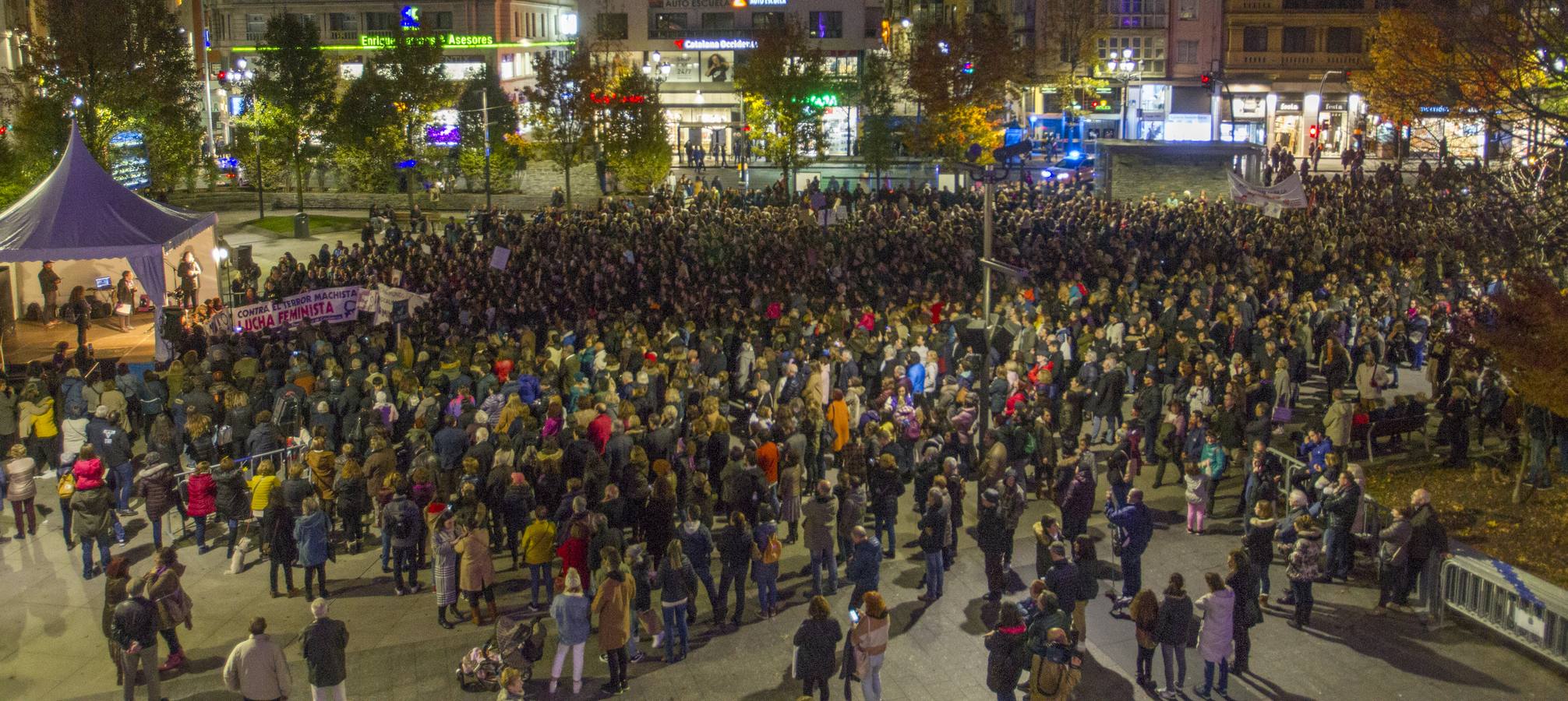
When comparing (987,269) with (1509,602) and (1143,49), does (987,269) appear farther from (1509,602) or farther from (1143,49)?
(1143,49)

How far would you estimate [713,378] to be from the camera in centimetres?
1869

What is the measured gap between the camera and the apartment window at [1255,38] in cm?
6500

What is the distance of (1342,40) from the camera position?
64.6 meters

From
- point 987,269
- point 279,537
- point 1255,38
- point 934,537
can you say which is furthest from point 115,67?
point 1255,38

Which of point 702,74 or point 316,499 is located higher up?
point 702,74

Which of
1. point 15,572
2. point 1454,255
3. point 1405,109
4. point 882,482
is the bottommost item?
point 15,572

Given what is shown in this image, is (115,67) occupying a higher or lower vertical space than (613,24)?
lower

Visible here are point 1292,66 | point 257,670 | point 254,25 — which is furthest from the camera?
point 254,25

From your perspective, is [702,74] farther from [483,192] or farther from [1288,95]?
[1288,95]

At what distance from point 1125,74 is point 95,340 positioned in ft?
159

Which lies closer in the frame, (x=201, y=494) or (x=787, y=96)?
(x=201, y=494)

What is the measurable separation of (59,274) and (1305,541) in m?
24.4

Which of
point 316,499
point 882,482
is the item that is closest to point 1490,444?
point 882,482

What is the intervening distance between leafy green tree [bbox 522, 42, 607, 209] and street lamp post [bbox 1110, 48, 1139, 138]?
25839 millimetres
